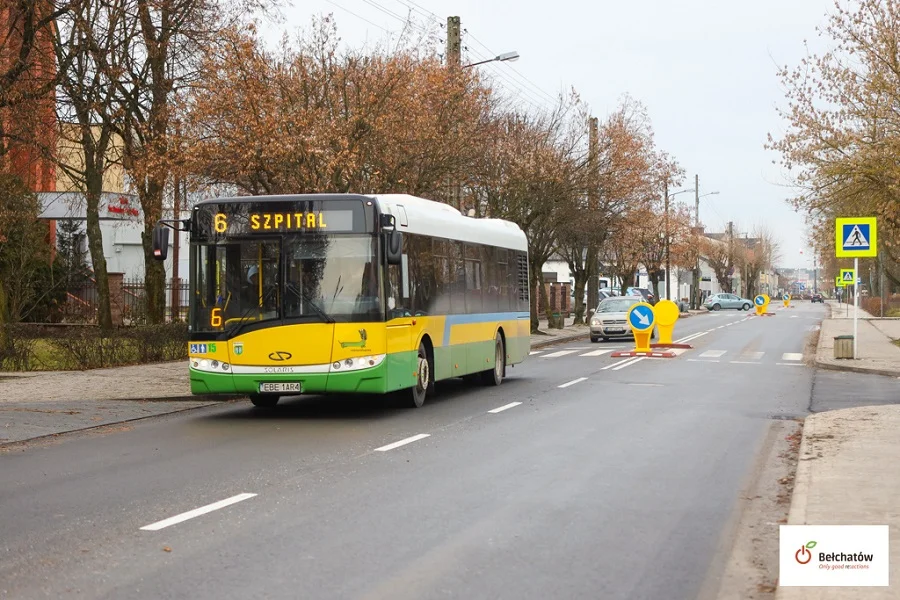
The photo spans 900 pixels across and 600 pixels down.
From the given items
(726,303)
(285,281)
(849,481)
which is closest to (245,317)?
(285,281)

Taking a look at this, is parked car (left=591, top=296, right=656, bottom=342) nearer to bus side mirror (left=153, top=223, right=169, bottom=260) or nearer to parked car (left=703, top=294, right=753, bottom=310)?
bus side mirror (left=153, top=223, right=169, bottom=260)

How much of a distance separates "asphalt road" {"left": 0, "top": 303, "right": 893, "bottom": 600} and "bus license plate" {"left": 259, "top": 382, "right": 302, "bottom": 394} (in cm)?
38

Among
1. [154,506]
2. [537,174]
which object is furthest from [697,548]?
[537,174]

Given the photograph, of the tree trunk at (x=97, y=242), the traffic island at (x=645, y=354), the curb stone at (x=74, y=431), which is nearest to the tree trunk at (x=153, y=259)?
the tree trunk at (x=97, y=242)

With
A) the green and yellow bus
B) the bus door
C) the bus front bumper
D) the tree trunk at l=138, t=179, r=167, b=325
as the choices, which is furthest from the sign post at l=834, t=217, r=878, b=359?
the tree trunk at l=138, t=179, r=167, b=325

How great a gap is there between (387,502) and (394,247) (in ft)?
21.6

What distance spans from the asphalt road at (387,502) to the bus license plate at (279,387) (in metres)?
0.38

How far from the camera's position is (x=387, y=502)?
Answer: 8.69 meters

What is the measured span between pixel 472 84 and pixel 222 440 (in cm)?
1977

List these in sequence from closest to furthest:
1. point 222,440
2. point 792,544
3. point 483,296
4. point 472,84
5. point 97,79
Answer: point 792,544, point 222,440, point 483,296, point 97,79, point 472,84

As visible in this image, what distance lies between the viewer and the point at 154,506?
28.1ft

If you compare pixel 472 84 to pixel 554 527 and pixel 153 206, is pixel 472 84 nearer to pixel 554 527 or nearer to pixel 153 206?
pixel 153 206

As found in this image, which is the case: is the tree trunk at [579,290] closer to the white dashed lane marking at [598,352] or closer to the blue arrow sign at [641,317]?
the white dashed lane marking at [598,352]

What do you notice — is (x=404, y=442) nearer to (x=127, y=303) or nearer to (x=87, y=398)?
(x=87, y=398)
